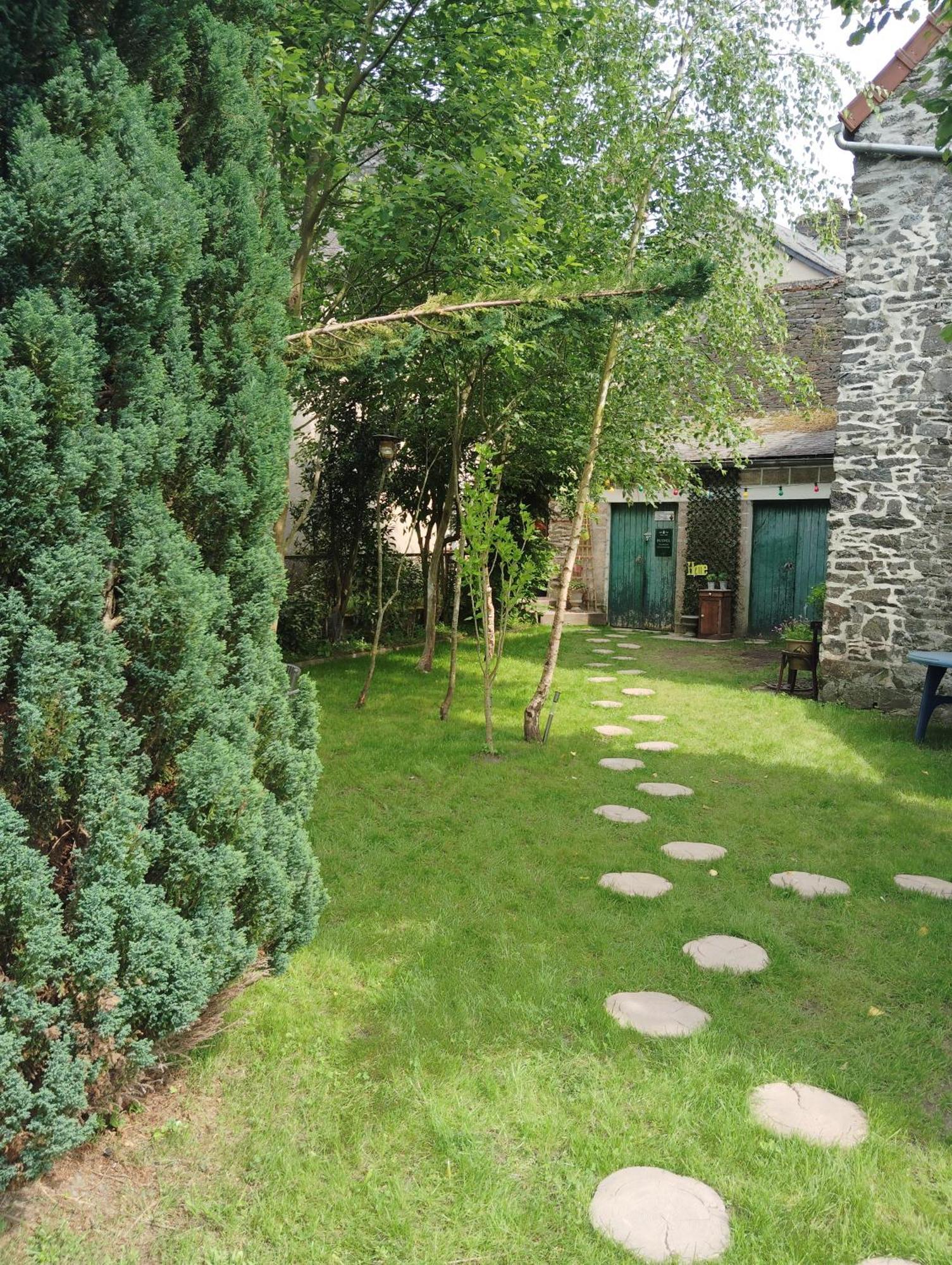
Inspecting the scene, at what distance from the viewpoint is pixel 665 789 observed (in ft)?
Result: 18.1

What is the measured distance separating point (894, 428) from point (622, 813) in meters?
5.00

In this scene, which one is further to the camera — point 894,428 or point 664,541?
point 664,541

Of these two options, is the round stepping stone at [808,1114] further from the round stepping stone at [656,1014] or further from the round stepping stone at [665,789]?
the round stepping stone at [665,789]

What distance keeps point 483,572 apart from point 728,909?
3288 mm

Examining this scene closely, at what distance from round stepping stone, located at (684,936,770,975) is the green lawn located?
0.19ft

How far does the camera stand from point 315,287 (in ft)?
21.4

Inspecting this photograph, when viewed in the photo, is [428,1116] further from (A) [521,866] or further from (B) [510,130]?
(B) [510,130]

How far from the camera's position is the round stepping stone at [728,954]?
320cm

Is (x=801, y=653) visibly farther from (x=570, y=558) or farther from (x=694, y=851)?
(x=694, y=851)

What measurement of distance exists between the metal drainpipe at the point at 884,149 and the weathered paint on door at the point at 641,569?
715 cm

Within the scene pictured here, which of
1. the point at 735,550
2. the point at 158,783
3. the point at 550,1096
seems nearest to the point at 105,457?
the point at 158,783

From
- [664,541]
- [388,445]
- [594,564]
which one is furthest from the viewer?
[594,564]

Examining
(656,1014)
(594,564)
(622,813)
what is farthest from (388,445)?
(594,564)

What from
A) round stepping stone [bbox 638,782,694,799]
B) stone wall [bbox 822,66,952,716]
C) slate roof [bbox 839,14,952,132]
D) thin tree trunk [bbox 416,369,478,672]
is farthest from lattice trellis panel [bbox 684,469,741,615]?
round stepping stone [bbox 638,782,694,799]
